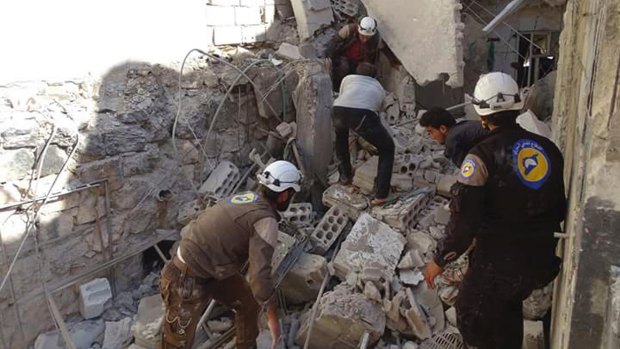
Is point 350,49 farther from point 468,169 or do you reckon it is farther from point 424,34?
point 468,169

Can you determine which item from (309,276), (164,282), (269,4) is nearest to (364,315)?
(309,276)

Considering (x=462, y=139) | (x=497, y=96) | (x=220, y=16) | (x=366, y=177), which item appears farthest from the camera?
(x=220, y=16)

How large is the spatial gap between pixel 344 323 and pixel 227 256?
115 cm

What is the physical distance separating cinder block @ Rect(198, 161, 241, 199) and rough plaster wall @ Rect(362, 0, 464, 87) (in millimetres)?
2815

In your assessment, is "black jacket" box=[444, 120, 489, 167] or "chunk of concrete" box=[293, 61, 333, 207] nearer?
"black jacket" box=[444, 120, 489, 167]

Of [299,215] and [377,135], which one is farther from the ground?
[377,135]

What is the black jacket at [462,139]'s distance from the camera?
392cm

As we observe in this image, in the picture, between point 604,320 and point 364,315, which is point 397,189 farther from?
point 604,320

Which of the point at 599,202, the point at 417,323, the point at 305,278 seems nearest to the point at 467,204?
the point at 599,202

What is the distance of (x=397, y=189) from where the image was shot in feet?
17.8

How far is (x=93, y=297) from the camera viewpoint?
4559 mm

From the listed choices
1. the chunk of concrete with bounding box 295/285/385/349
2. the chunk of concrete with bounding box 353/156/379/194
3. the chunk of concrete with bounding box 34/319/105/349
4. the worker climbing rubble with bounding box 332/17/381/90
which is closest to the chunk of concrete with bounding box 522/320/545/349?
the chunk of concrete with bounding box 295/285/385/349

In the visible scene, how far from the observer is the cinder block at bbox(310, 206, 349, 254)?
5.08 meters

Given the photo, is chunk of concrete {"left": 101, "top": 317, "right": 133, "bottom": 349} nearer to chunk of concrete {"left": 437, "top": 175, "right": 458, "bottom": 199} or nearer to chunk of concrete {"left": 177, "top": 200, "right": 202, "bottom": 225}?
chunk of concrete {"left": 177, "top": 200, "right": 202, "bottom": 225}
